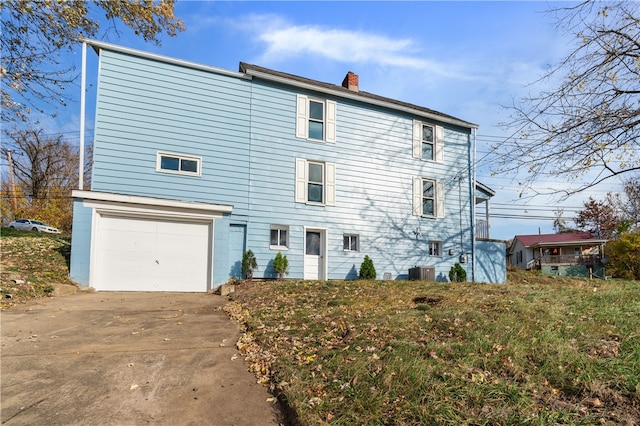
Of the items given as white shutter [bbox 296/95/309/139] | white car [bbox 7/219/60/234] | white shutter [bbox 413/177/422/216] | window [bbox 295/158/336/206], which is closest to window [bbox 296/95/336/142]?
white shutter [bbox 296/95/309/139]

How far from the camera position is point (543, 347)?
140 inches

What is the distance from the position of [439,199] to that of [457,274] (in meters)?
3.08

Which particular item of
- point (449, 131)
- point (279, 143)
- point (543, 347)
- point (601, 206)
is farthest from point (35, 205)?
point (601, 206)

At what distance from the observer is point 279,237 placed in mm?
12203

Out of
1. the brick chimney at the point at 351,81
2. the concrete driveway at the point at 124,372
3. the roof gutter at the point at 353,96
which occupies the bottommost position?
the concrete driveway at the point at 124,372

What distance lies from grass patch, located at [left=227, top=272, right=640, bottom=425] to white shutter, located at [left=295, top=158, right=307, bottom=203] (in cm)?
701

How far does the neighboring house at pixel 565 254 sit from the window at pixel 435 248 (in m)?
26.9

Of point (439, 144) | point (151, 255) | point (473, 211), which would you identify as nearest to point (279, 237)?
point (151, 255)

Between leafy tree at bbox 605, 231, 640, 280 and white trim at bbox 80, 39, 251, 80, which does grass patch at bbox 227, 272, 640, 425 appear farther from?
leafy tree at bbox 605, 231, 640, 280

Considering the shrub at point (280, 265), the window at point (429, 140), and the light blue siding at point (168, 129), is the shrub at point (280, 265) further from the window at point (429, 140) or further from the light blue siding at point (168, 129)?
the window at point (429, 140)

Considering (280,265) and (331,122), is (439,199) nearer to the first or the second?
(331,122)

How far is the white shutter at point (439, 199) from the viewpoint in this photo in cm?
1484

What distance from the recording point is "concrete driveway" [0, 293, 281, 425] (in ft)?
10.2

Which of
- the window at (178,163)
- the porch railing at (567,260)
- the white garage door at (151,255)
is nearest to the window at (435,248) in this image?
the white garage door at (151,255)
